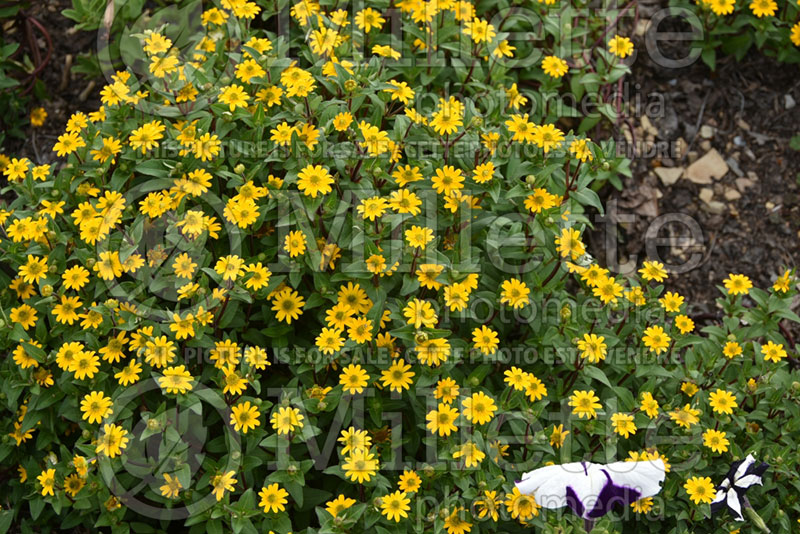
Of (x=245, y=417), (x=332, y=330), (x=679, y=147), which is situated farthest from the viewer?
(x=679, y=147)

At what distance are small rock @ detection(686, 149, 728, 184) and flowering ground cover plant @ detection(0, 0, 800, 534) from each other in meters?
1.32

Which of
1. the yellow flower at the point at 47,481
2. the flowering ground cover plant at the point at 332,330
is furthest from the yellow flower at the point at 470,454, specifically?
the yellow flower at the point at 47,481

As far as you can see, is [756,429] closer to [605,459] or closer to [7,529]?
[605,459]

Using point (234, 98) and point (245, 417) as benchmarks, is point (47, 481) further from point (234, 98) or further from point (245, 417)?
point (234, 98)

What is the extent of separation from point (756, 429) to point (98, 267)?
3.32m

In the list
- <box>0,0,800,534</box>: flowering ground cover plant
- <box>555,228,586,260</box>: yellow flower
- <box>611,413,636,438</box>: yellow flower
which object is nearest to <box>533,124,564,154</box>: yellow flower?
<box>0,0,800,534</box>: flowering ground cover plant

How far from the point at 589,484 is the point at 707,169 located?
292 cm

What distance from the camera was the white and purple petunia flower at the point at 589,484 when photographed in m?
3.25

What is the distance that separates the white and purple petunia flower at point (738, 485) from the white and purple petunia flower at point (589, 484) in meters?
0.34

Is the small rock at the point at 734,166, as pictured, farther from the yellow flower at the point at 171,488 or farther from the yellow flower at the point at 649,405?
the yellow flower at the point at 171,488

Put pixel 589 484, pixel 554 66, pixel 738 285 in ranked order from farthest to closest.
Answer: pixel 554 66 < pixel 738 285 < pixel 589 484

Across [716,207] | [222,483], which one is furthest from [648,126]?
[222,483]

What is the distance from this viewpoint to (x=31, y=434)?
3979mm

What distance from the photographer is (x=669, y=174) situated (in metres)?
5.34
